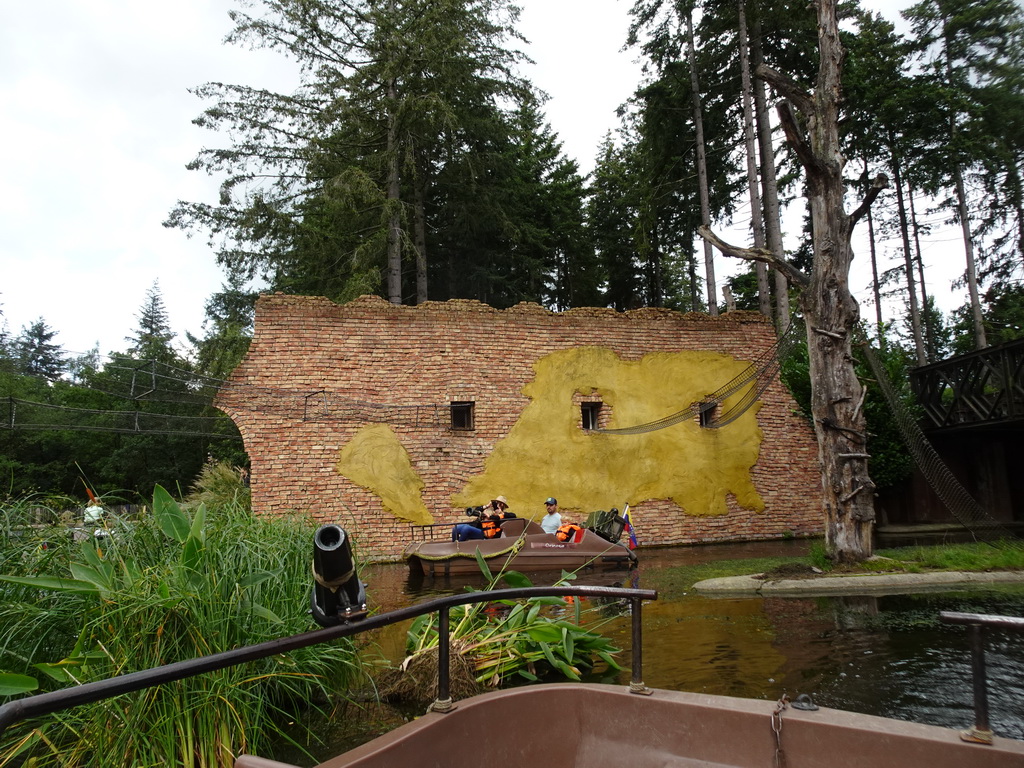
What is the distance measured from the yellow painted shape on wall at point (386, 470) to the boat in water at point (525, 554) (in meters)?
2.81

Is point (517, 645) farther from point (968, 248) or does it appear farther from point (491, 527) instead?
point (968, 248)

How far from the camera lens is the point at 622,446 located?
50.7ft

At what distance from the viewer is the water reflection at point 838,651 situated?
14.6ft

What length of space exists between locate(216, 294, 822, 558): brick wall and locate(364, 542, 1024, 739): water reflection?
5098 millimetres

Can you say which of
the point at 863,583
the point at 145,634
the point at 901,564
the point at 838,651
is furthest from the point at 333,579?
the point at 901,564

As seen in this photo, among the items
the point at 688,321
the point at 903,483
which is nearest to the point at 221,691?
the point at 688,321

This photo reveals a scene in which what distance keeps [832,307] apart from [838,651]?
18.4ft

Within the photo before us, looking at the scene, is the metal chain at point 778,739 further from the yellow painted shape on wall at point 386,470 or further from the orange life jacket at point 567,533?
the yellow painted shape on wall at point 386,470

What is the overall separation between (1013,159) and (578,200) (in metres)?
14.4

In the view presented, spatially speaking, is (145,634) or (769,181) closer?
(145,634)

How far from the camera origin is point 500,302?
Answer: 25.5m

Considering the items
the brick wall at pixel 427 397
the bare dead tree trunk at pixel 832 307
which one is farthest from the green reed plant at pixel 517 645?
the brick wall at pixel 427 397

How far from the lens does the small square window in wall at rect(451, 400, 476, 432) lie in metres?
14.8

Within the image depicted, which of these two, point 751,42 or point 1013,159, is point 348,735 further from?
point 1013,159
